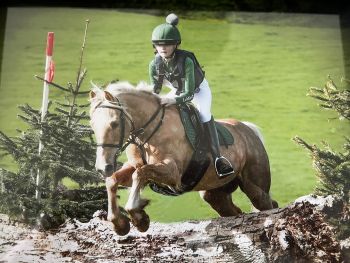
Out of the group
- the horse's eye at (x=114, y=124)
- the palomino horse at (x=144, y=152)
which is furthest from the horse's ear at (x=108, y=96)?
the horse's eye at (x=114, y=124)

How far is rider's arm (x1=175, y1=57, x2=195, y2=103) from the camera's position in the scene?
3.18 meters

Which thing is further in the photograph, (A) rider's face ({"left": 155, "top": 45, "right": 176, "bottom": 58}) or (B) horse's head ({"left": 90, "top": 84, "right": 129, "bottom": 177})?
(A) rider's face ({"left": 155, "top": 45, "right": 176, "bottom": 58})

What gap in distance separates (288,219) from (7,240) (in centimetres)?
134

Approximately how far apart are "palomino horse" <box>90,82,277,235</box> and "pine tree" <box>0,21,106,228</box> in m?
0.27

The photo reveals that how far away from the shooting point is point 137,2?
3.71 metres

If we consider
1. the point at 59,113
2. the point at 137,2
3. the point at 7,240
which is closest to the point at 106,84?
the point at 59,113

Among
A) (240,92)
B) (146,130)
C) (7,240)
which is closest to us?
(146,130)

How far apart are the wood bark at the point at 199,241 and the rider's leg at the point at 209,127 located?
0.26 meters

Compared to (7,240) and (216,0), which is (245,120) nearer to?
(216,0)

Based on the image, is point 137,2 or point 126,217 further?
point 137,2

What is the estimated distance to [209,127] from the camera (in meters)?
3.25

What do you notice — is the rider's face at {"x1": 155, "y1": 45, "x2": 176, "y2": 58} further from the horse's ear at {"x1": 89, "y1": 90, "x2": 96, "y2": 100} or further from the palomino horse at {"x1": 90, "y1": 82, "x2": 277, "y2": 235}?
the horse's ear at {"x1": 89, "y1": 90, "x2": 96, "y2": 100}

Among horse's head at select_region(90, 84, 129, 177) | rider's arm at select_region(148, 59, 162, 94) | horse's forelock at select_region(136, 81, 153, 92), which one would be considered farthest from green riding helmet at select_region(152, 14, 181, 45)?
horse's head at select_region(90, 84, 129, 177)

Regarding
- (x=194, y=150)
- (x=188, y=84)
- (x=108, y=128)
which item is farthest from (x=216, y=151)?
(x=108, y=128)
